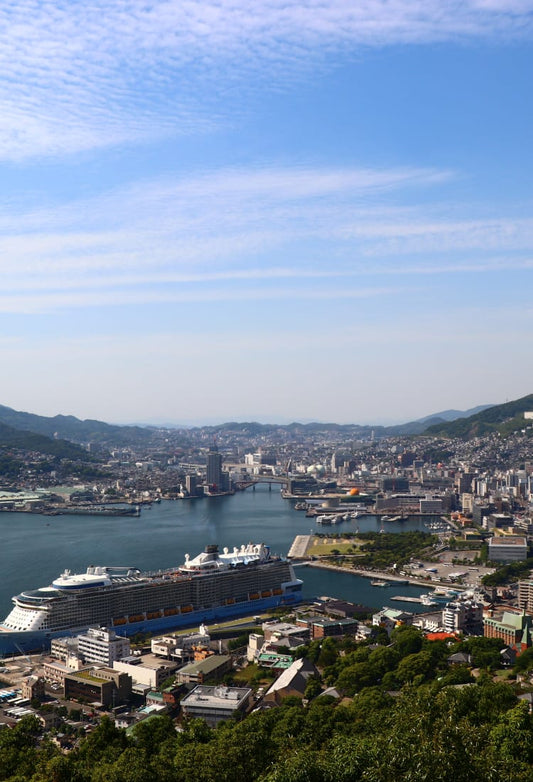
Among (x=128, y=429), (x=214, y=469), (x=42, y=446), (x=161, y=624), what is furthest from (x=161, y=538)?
(x=128, y=429)

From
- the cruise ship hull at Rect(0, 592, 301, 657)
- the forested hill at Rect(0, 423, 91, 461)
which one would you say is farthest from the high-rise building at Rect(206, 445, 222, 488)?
the cruise ship hull at Rect(0, 592, 301, 657)

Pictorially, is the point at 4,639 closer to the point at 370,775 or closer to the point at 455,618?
the point at 455,618

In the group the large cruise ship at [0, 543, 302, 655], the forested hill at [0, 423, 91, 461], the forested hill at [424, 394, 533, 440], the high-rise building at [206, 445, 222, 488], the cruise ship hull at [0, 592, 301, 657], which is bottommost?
the cruise ship hull at [0, 592, 301, 657]

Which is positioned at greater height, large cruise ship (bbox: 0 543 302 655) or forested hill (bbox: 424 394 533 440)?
forested hill (bbox: 424 394 533 440)

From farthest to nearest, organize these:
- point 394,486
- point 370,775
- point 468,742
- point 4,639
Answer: point 394,486, point 4,639, point 468,742, point 370,775

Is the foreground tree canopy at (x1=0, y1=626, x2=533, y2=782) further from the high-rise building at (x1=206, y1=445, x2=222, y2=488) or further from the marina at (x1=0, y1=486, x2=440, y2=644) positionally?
the high-rise building at (x1=206, y1=445, x2=222, y2=488)

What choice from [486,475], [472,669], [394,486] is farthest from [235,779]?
[486,475]
